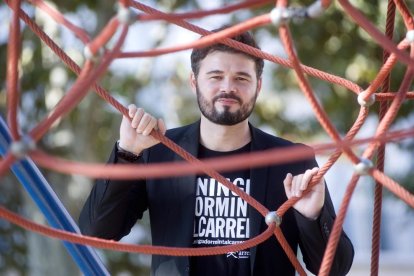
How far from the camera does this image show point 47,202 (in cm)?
212

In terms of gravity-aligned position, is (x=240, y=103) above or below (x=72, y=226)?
above

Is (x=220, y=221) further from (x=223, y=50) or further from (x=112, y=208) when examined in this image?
(x=223, y=50)

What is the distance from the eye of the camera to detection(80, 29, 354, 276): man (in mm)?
2271

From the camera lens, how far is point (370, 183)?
20.5 ft

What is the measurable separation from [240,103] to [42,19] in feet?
12.7

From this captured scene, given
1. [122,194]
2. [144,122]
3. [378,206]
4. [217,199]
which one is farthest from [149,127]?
[378,206]

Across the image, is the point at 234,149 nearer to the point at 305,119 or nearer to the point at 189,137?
the point at 189,137

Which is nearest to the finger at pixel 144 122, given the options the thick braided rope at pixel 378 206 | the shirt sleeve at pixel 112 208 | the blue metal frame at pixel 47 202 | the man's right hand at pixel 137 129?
the man's right hand at pixel 137 129

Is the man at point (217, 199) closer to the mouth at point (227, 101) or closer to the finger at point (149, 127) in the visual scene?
the mouth at point (227, 101)

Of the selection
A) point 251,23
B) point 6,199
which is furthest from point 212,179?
point 6,199

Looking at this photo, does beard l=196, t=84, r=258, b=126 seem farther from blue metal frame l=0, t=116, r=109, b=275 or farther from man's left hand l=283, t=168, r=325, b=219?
blue metal frame l=0, t=116, r=109, b=275

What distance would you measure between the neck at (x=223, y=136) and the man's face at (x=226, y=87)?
5cm

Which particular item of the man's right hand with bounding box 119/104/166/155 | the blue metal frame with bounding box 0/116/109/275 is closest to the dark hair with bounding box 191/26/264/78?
the man's right hand with bounding box 119/104/166/155

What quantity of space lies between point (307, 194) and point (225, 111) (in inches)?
11.2
